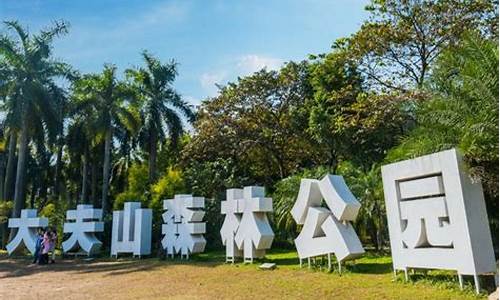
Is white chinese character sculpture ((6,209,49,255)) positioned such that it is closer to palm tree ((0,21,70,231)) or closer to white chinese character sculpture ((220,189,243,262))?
palm tree ((0,21,70,231))

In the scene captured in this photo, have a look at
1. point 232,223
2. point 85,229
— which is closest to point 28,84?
point 85,229

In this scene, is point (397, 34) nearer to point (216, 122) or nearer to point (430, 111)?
point (430, 111)

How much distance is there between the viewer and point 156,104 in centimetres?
2948

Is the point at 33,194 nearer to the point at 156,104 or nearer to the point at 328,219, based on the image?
the point at 156,104

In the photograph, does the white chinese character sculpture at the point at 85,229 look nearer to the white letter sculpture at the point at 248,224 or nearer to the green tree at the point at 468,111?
the white letter sculpture at the point at 248,224

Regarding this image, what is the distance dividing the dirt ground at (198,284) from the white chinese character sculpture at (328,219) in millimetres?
677

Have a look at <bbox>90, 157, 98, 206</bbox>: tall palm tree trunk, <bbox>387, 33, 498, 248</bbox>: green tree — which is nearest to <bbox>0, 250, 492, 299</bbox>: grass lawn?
<bbox>387, 33, 498, 248</bbox>: green tree

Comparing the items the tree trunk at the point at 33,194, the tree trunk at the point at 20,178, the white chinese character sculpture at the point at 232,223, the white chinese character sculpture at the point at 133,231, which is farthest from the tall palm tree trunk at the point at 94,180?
the white chinese character sculpture at the point at 232,223

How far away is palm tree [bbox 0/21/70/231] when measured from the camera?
2642 cm

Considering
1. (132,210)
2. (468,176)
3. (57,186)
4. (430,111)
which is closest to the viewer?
(468,176)

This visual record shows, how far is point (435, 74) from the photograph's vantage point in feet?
34.3

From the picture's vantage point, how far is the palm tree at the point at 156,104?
29.5 meters

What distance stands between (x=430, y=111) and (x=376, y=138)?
12.2 m

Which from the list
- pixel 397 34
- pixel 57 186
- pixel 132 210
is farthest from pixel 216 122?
pixel 57 186
